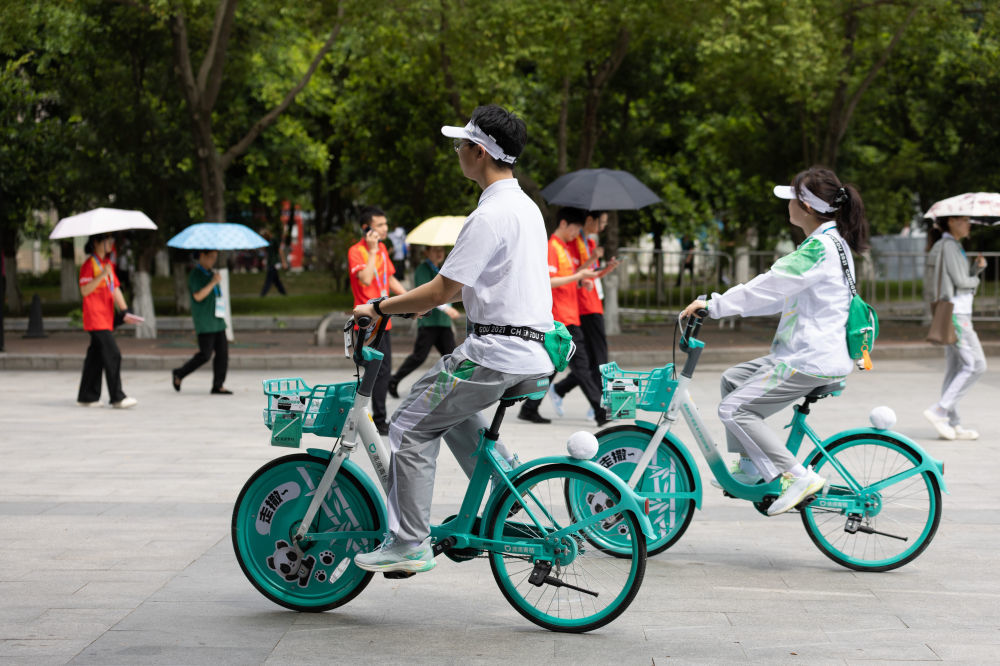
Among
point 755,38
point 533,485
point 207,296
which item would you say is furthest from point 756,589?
point 755,38

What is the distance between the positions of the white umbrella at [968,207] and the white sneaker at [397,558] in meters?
6.29

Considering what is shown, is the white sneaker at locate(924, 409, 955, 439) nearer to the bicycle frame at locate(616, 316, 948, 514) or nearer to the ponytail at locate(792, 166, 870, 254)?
Result: the bicycle frame at locate(616, 316, 948, 514)

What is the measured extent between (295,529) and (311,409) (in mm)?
481

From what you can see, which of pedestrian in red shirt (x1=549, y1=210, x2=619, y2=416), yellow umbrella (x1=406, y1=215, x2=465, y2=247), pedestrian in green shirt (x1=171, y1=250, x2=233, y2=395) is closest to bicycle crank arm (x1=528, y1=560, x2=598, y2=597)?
pedestrian in red shirt (x1=549, y1=210, x2=619, y2=416)

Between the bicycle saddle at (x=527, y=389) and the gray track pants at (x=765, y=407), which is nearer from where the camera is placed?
the bicycle saddle at (x=527, y=389)

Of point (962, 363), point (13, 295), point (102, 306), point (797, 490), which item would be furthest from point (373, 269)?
point (13, 295)

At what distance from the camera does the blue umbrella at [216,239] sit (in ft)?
46.4

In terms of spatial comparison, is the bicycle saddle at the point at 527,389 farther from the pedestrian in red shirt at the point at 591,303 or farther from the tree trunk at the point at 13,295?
the tree trunk at the point at 13,295

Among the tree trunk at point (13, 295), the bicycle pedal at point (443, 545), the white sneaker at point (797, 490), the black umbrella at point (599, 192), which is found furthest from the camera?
the tree trunk at point (13, 295)

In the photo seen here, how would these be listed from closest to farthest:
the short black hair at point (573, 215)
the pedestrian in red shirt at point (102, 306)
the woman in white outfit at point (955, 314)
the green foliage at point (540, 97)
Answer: the woman in white outfit at point (955, 314) → the short black hair at point (573, 215) → the pedestrian in red shirt at point (102, 306) → the green foliage at point (540, 97)

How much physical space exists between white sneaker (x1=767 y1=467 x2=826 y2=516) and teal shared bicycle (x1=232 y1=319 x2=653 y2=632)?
3.59 feet

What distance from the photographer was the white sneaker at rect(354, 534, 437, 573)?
15.5ft

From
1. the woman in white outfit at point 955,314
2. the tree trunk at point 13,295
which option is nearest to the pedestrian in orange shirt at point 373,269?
the woman in white outfit at point 955,314

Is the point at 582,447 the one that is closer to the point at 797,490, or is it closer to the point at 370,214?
the point at 797,490
